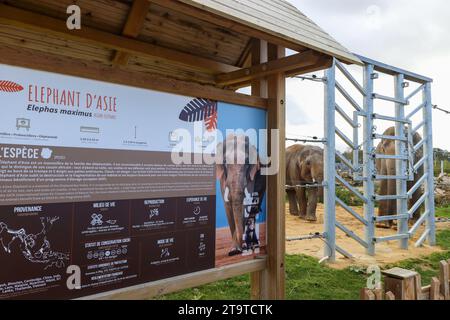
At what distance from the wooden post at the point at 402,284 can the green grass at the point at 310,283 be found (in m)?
2.21

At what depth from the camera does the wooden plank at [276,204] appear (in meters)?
3.38

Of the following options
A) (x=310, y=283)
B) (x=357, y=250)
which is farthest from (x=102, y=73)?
(x=357, y=250)

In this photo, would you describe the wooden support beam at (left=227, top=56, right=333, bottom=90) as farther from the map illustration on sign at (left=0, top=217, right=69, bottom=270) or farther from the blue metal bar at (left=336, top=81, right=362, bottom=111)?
the blue metal bar at (left=336, top=81, right=362, bottom=111)

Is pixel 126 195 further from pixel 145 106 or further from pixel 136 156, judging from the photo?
pixel 145 106

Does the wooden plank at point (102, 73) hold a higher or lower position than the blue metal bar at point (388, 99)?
lower

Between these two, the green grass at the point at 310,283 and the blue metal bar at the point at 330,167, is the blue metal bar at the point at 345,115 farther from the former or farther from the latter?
the green grass at the point at 310,283

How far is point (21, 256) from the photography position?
2133mm

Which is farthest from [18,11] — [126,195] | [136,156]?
[126,195]

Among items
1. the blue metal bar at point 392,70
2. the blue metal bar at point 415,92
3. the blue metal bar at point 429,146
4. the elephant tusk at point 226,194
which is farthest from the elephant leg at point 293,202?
the elephant tusk at point 226,194

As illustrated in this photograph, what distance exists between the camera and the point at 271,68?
3367mm

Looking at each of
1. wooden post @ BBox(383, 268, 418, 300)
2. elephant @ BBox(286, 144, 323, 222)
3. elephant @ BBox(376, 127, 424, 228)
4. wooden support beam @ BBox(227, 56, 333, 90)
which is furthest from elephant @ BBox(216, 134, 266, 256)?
elephant @ BBox(286, 144, 323, 222)

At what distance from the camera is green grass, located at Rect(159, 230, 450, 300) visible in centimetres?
425

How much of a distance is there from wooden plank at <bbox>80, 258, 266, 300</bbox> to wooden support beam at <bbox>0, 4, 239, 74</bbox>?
6.39ft
